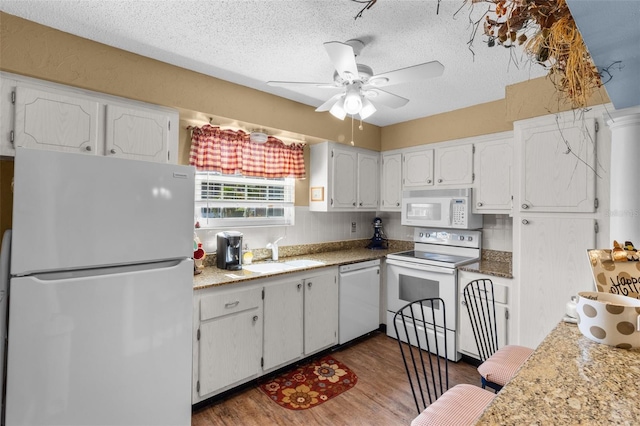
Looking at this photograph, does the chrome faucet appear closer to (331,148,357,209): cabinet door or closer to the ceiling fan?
(331,148,357,209): cabinet door

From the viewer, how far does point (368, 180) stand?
3.81m

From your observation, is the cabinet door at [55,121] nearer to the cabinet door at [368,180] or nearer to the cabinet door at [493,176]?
the cabinet door at [368,180]

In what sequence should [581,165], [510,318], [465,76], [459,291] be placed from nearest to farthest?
[581,165] < [465,76] < [510,318] < [459,291]

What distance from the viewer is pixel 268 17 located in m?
1.70

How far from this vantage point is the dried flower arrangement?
83 cm

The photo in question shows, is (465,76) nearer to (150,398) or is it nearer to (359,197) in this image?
(359,197)

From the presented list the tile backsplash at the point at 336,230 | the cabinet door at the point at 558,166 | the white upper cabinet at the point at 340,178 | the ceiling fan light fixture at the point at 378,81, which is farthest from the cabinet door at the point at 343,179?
the cabinet door at the point at 558,166

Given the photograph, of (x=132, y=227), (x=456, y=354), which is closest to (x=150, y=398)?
(x=132, y=227)

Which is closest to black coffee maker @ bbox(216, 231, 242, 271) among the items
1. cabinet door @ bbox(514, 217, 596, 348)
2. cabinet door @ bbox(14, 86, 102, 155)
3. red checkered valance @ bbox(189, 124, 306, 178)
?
red checkered valance @ bbox(189, 124, 306, 178)

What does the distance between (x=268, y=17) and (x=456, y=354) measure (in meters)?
3.01

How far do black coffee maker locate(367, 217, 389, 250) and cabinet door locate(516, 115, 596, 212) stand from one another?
184cm

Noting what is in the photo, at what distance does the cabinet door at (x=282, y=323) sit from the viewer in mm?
2533

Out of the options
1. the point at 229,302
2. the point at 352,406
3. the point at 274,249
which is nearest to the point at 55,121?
the point at 229,302

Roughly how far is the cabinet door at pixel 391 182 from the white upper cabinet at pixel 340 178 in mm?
151
